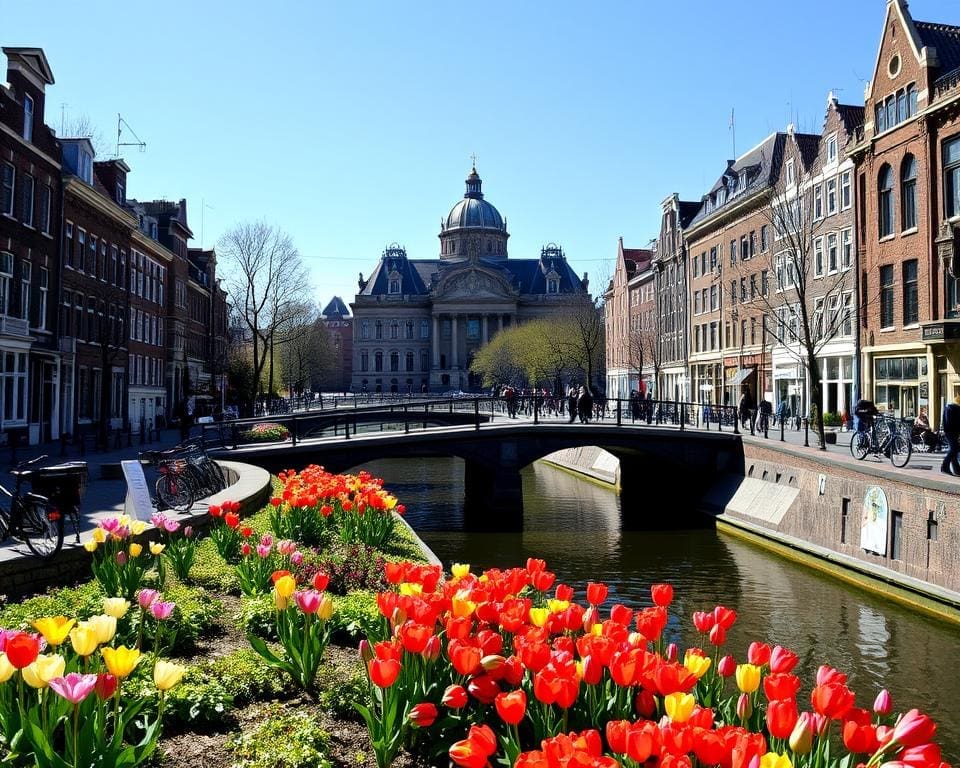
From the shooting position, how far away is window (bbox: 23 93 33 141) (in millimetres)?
33000

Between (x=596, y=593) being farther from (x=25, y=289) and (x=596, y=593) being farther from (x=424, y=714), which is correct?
(x=25, y=289)

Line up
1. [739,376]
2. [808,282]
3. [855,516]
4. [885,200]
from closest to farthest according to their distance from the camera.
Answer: [855,516] < [885,200] < [808,282] < [739,376]

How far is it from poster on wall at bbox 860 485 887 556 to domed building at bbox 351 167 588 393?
109550 mm

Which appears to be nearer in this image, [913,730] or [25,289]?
[913,730]

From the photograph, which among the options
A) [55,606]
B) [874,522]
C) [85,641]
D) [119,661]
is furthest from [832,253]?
[119,661]

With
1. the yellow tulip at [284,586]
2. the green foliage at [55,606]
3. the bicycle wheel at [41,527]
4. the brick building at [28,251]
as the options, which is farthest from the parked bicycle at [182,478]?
the brick building at [28,251]

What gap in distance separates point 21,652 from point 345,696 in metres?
2.71

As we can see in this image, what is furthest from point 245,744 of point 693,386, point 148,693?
point 693,386

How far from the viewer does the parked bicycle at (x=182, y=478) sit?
15.5 meters

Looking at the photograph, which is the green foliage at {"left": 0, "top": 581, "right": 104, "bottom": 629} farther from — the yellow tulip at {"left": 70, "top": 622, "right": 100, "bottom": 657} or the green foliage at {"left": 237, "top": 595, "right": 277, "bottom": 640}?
the yellow tulip at {"left": 70, "top": 622, "right": 100, "bottom": 657}

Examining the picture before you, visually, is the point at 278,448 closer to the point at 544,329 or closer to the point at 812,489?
the point at 812,489

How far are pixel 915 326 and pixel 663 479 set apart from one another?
11.4 m

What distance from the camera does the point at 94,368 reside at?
4150 centimetres

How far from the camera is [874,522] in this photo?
21.0 m
